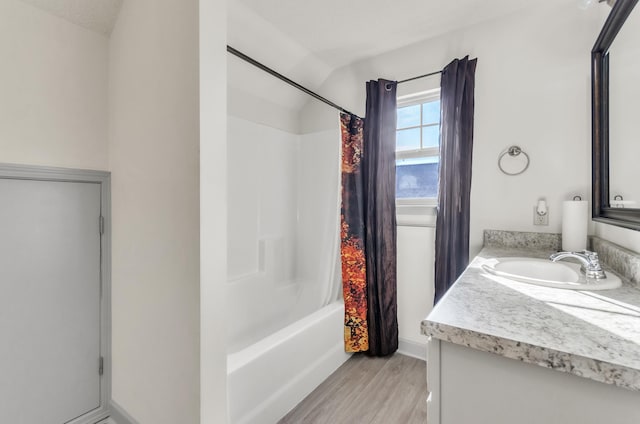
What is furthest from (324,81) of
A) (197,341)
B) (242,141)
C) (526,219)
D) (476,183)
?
(197,341)

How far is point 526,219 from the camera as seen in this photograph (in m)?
1.77

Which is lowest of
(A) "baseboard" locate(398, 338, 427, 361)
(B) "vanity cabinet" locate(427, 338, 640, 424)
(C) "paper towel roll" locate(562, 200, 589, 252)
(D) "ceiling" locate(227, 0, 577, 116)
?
(A) "baseboard" locate(398, 338, 427, 361)

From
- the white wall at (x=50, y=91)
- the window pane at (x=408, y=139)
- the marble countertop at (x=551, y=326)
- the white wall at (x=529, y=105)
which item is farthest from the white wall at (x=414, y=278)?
the white wall at (x=50, y=91)

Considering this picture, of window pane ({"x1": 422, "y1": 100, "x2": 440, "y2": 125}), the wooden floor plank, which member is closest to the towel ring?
Answer: window pane ({"x1": 422, "y1": 100, "x2": 440, "y2": 125})

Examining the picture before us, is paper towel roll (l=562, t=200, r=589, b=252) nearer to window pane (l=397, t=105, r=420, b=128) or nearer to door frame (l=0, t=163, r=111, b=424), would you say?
window pane (l=397, t=105, r=420, b=128)

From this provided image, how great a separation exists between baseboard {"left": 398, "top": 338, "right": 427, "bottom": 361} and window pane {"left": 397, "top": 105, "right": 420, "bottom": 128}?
1.74m

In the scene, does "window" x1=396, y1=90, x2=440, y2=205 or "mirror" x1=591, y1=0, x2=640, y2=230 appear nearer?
"mirror" x1=591, y1=0, x2=640, y2=230

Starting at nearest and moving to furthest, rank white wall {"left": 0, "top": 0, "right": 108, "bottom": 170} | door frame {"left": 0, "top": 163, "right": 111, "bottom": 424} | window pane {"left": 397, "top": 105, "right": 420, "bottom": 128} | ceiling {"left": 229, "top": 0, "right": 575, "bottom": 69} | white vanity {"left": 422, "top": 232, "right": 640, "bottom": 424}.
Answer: white vanity {"left": 422, "top": 232, "right": 640, "bottom": 424}, white wall {"left": 0, "top": 0, "right": 108, "bottom": 170}, door frame {"left": 0, "top": 163, "right": 111, "bottom": 424}, ceiling {"left": 229, "top": 0, "right": 575, "bottom": 69}, window pane {"left": 397, "top": 105, "right": 420, "bottom": 128}

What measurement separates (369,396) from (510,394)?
4.44 ft

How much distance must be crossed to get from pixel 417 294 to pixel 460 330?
1.66 m

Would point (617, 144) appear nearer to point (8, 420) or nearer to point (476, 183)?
point (476, 183)

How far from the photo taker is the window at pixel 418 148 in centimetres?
219

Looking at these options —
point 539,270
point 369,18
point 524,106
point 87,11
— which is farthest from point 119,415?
point 524,106

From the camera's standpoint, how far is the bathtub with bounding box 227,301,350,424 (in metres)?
1.36
